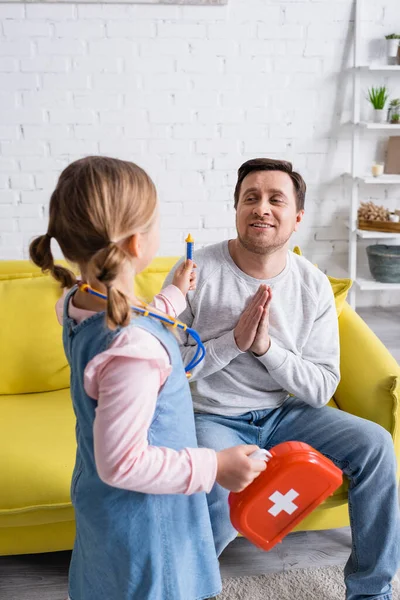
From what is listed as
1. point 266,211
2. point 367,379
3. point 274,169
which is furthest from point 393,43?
point 367,379

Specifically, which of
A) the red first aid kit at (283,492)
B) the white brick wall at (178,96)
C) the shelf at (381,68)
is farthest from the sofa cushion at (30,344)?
the shelf at (381,68)

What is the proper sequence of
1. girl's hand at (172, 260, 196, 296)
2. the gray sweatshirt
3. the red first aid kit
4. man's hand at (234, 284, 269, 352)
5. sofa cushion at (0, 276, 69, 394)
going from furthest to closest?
sofa cushion at (0, 276, 69, 394)
the gray sweatshirt
man's hand at (234, 284, 269, 352)
girl's hand at (172, 260, 196, 296)
the red first aid kit

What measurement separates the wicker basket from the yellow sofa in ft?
4.70

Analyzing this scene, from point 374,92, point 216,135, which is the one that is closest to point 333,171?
point 374,92

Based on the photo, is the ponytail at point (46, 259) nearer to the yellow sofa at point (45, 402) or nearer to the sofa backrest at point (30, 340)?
the yellow sofa at point (45, 402)

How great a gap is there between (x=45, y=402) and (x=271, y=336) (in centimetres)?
73

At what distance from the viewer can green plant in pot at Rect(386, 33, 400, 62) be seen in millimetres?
3344

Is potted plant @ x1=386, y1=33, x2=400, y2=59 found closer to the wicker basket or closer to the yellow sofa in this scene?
the wicker basket

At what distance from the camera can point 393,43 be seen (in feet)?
11.0

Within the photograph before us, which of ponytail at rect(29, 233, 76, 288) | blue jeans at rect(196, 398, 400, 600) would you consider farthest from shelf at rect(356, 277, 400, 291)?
ponytail at rect(29, 233, 76, 288)

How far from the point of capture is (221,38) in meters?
3.29

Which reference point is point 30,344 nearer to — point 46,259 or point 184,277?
point 184,277

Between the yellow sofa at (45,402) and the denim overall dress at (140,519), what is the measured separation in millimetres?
464

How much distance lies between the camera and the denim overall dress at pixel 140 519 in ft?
3.46
